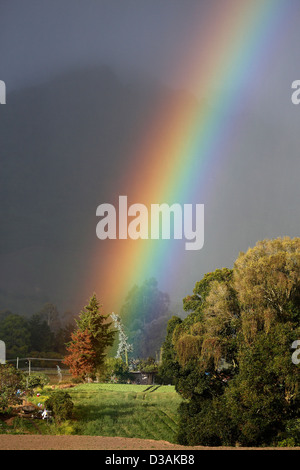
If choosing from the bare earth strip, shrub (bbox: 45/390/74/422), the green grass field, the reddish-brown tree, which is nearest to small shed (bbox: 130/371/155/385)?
the reddish-brown tree

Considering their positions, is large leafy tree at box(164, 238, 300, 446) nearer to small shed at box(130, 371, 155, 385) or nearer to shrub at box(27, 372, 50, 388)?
shrub at box(27, 372, 50, 388)

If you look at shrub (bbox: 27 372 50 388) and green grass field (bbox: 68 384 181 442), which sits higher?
shrub (bbox: 27 372 50 388)

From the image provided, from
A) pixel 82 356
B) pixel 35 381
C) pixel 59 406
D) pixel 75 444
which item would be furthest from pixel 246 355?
pixel 82 356

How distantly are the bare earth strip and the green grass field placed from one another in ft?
31.5

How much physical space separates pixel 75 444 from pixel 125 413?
14.4 m

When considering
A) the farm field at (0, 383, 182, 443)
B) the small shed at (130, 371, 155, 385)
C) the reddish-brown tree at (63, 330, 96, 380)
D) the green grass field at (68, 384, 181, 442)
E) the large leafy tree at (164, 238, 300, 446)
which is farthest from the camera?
the small shed at (130, 371, 155, 385)

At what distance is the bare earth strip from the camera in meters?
15.9

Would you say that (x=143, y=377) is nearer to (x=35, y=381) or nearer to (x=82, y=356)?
(x=82, y=356)

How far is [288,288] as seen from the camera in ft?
85.0

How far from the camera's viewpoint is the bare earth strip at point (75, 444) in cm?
1593
